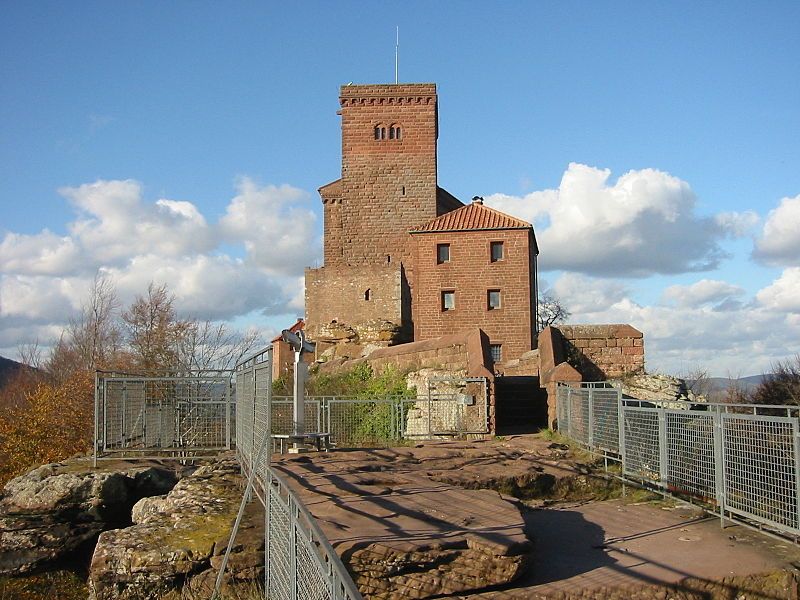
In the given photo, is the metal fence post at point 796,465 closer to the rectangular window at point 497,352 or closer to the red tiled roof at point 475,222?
the rectangular window at point 497,352

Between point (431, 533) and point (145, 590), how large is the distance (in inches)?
126

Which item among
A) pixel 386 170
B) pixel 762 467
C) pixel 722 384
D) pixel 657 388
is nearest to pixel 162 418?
pixel 657 388

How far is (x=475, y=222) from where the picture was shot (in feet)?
135

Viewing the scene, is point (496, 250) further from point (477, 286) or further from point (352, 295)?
point (352, 295)

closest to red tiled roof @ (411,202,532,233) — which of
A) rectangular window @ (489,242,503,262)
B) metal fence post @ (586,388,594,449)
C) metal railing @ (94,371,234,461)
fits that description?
rectangular window @ (489,242,503,262)

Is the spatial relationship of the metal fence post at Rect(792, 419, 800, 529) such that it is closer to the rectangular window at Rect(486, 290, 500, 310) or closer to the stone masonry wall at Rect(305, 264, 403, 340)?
the rectangular window at Rect(486, 290, 500, 310)

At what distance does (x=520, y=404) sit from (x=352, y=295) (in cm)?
2522

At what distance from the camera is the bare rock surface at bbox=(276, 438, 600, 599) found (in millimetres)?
5781

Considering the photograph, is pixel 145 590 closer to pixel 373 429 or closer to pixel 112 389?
pixel 112 389

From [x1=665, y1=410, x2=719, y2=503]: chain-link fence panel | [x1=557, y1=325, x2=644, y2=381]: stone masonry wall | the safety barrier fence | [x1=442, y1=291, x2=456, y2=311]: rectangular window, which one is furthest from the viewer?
[x1=442, y1=291, x2=456, y2=311]: rectangular window

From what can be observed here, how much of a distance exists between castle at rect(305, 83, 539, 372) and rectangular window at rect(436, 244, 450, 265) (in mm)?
51

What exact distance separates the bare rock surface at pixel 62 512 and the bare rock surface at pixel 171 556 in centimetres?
655

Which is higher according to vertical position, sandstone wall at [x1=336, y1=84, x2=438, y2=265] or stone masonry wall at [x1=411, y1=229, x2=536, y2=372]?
sandstone wall at [x1=336, y1=84, x2=438, y2=265]

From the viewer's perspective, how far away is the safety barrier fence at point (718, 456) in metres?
7.48
